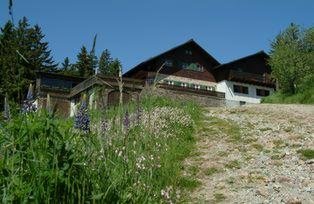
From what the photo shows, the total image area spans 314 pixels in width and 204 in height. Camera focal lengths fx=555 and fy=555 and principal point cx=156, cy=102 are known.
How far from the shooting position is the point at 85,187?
6.38m

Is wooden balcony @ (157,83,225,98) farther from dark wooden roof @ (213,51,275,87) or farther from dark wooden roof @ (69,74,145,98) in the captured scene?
dark wooden roof @ (213,51,275,87)

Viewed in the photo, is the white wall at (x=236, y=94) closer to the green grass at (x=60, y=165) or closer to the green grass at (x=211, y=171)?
the green grass at (x=211, y=171)

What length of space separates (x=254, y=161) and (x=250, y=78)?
6500 cm

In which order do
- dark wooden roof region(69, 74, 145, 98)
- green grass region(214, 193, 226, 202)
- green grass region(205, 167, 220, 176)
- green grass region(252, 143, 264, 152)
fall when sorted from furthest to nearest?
green grass region(252, 143, 264, 152) → green grass region(205, 167, 220, 176) → green grass region(214, 193, 226, 202) → dark wooden roof region(69, 74, 145, 98)

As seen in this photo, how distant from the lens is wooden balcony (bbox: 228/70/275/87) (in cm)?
7744

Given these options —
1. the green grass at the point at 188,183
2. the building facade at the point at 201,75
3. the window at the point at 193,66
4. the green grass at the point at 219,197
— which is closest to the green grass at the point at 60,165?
the green grass at the point at 219,197

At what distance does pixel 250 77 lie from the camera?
79375 millimetres

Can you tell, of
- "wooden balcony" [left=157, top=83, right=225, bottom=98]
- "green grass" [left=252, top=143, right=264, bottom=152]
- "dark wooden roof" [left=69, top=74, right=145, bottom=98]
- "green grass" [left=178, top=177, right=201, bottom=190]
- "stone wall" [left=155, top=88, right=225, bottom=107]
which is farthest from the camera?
"stone wall" [left=155, top=88, right=225, bottom=107]

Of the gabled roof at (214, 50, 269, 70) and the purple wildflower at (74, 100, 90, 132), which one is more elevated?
the gabled roof at (214, 50, 269, 70)

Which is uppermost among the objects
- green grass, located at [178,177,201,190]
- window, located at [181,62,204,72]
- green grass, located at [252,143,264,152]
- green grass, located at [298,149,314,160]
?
window, located at [181,62,204,72]

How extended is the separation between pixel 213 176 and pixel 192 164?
1.55m

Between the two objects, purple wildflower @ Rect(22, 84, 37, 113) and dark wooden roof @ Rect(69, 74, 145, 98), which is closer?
dark wooden roof @ Rect(69, 74, 145, 98)

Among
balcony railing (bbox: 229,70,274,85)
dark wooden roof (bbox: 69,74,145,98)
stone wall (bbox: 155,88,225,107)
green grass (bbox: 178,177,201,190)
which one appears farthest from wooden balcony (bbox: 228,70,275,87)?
green grass (bbox: 178,177,201,190)

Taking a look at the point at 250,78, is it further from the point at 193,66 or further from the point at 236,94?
the point at 193,66
